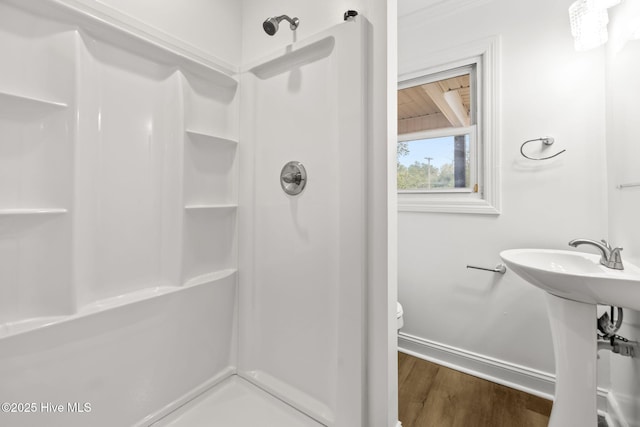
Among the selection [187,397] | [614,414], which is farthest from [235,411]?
[614,414]

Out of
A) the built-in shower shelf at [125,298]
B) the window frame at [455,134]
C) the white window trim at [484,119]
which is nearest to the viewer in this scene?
the built-in shower shelf at [125,298]

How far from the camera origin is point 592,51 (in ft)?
4.81

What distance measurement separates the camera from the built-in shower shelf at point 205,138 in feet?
4.14

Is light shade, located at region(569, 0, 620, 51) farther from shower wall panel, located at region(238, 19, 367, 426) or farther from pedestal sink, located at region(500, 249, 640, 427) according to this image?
shower wall panel, located at region(238, 19, 367, 426)

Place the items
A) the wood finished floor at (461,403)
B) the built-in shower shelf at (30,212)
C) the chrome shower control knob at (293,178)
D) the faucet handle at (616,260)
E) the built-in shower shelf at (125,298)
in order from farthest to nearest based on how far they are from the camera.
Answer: the wood finished floor at (461,403) → the chrome shower control knob at (293,178) → the faucet handle at (616,260) → the built-in shower shelf at (125,298) → the built-in shower shelf at (30,212)

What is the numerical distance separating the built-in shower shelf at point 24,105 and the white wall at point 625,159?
218 cm

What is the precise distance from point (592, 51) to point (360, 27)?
142cm

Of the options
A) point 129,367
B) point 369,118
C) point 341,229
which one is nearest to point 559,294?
point 341,229

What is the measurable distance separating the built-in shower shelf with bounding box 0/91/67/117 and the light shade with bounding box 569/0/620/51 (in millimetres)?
2330

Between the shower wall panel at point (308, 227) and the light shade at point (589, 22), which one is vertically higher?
the light shade at point (589, 22)

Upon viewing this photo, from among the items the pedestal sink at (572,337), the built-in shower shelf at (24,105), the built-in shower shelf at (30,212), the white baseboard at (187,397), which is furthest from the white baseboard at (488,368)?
the built-in shower shelf at (24,105)

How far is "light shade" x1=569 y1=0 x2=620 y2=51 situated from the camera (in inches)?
51.3

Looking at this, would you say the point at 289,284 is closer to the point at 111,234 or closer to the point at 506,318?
the point at 111,234

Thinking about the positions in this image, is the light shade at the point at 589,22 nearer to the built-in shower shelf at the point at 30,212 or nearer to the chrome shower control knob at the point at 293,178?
the chrome shower control knob at the point at 293,178
